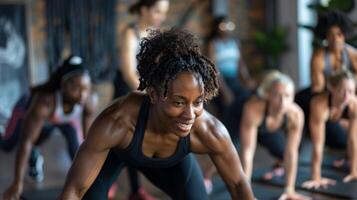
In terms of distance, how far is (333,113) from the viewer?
2666mm

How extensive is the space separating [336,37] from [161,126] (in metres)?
1.61

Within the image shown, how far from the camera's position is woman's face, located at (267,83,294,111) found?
7.69 ft

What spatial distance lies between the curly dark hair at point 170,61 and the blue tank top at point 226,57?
2856 mm

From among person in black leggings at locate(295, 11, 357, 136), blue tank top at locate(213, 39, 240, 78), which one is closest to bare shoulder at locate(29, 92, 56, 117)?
person in black leggings at locate(295, 11, 357, 136)

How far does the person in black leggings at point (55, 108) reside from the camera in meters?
2.20

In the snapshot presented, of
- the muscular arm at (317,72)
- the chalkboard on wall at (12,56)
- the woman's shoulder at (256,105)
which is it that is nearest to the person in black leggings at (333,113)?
the muscular arm at (317,72)

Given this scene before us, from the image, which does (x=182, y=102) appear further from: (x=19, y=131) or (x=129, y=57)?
(x=19, y=131)

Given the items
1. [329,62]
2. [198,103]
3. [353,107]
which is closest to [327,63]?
[329,62]

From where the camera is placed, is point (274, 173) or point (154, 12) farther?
point (274, 173)

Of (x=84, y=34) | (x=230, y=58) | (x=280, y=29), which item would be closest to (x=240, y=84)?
(x=230, y=58)

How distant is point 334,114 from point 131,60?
3.51 feet

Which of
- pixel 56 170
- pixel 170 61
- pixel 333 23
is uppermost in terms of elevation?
pixel 333 23

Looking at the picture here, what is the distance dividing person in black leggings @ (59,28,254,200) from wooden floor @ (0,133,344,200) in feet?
3.69

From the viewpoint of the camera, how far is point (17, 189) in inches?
84.3
